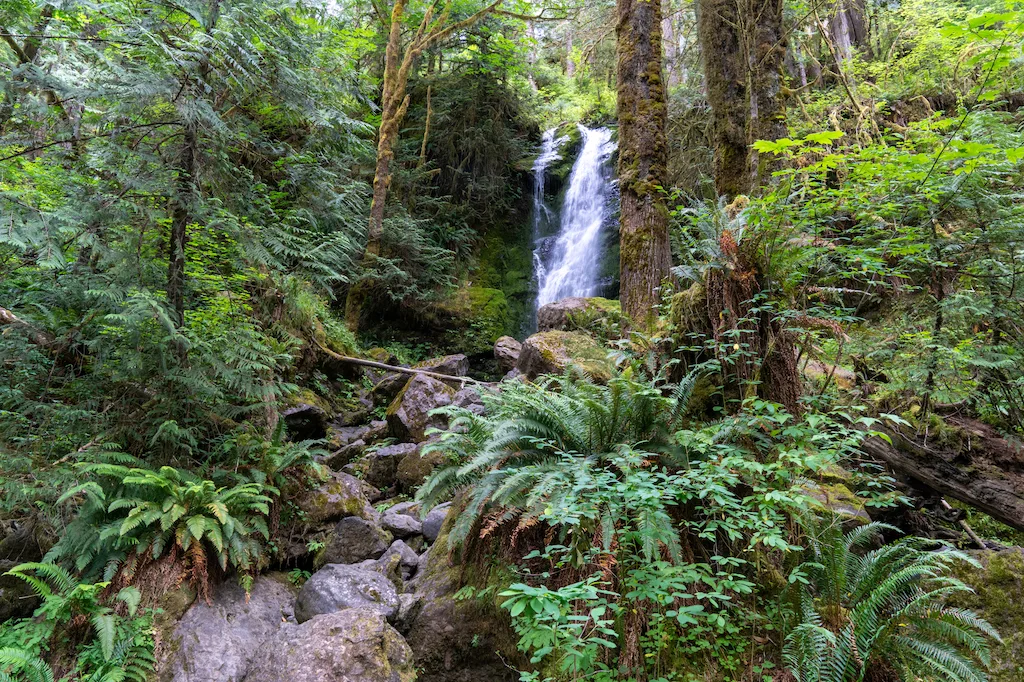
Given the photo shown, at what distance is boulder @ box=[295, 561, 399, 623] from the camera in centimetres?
415

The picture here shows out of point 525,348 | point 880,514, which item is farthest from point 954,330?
point 525,348

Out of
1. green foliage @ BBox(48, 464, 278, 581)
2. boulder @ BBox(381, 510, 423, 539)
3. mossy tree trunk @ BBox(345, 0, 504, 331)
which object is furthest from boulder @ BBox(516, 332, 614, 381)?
mossy tree trunk @ BBox(345, 0, 504, 331)

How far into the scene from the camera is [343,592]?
4.24 m

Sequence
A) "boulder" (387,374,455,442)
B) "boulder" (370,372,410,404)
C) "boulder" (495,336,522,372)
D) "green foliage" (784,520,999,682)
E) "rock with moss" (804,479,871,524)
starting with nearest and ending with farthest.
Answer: "green foliage" (784,520,999,682) < "rock with moss" (804,479,871,524) < "boulder" (387,374,455,442) < "boulder" (370,372,410,404) < "boulder" (495,336,522,372)

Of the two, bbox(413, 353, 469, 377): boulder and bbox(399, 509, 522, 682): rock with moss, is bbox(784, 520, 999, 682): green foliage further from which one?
bbox(413, 353, 469, 377): boulder

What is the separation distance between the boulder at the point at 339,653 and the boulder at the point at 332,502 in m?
1.69

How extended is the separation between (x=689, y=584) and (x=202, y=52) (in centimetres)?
599

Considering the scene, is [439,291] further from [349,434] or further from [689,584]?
[689,584]

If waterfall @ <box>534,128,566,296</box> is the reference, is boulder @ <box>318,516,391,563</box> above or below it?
below

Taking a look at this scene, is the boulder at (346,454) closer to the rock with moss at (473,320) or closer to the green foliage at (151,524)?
the green foliage at (151,524)

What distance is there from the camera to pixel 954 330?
4199 millimetres

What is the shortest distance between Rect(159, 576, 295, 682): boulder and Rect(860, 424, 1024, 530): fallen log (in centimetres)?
528

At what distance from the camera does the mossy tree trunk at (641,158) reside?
5.61m

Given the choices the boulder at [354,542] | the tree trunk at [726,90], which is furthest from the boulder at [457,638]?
the tree trunk at [726,90]
